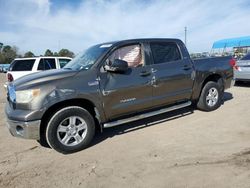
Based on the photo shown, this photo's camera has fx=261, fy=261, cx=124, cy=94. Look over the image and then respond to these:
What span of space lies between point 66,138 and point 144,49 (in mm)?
2406

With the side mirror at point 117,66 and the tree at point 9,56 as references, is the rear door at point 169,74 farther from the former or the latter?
the tree at point 9,56

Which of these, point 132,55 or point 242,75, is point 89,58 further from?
point 242,75

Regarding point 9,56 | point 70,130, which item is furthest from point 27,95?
point 9,56

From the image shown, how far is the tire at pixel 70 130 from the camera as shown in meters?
4.31

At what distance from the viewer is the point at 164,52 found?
18.9 ft

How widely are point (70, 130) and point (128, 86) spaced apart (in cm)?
135

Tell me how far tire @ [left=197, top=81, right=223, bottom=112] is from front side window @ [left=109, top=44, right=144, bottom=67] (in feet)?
6.91

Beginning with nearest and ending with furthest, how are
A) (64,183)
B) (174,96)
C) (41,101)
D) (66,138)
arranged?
1. (64,183)
2. (41,101)
3. (66,138)
4. (174,96)

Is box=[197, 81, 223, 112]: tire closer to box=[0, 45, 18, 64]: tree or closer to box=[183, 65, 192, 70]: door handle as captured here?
box=[183, 65, 192, 70]: door handle

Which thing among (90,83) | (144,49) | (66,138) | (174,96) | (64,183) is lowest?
(64,183)

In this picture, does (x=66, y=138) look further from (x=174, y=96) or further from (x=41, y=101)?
(x=174, y=96)

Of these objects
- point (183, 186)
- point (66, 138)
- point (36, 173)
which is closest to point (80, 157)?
point (66, 138)

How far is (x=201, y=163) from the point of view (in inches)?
150

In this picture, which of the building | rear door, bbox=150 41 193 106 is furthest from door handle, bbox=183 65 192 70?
the building
